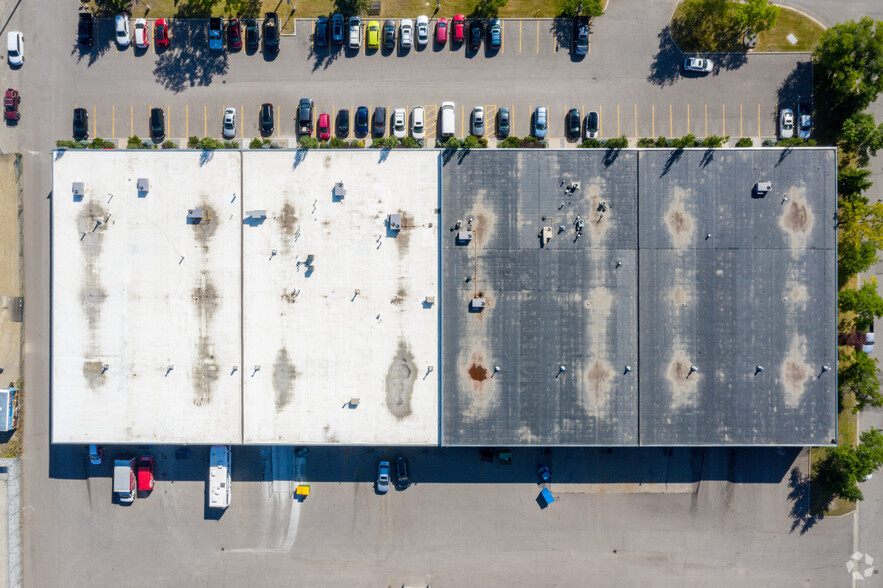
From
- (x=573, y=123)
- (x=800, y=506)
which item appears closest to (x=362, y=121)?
(x=573, y=123)

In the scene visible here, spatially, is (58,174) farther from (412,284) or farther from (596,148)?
(596,148)

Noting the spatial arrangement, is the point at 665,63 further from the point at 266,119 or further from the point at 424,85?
the point at 266,119

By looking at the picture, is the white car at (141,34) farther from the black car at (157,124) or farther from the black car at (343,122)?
the black car at (343,122)

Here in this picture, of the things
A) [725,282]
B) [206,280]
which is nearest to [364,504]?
[206,280]

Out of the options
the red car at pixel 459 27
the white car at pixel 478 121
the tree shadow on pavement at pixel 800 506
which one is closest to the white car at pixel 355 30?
the red car at pixel 459 27

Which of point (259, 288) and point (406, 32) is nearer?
point (259, 288)

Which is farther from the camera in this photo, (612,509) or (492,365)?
(612,509)

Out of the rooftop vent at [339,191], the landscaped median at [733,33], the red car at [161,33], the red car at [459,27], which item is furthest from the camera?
the landscaped median at [733,33]
